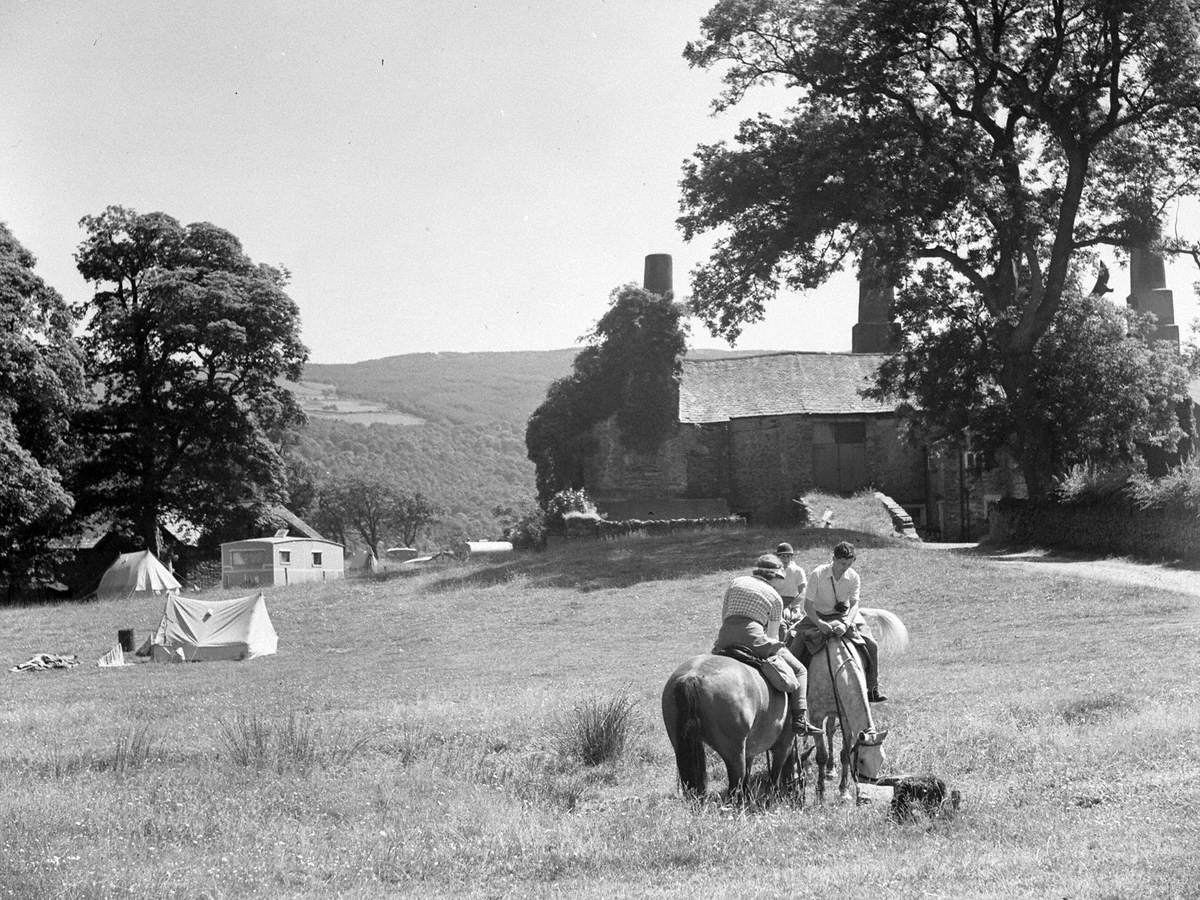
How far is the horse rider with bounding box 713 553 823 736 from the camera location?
37.3ft

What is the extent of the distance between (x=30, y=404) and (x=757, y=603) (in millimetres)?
37969

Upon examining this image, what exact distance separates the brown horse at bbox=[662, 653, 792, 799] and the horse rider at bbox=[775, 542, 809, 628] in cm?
132

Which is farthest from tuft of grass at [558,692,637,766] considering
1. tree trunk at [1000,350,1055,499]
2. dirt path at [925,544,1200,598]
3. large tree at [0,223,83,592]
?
large tree at [0,223,83,592]

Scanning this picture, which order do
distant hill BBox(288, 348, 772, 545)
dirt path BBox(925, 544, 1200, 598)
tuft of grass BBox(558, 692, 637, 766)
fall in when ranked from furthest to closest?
distant hill BBox(288, 348, 772, 545) < dirt path BBox(925, 544, 1200, 598) < tuft of grass BBox(558, 692, 637, 766)

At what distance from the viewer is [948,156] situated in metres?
38.8

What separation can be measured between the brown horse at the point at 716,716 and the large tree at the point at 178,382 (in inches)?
1662

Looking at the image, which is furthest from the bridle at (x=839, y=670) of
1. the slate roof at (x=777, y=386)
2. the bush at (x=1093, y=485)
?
the slate roof at (x=777, y=386)

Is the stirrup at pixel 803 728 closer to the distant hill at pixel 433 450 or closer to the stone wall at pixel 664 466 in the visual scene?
the stone wall at pixel 664 466

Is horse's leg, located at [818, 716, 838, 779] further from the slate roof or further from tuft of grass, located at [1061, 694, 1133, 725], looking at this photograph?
the slate roof

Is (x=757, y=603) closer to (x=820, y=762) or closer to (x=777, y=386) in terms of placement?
(x=820, y=762)

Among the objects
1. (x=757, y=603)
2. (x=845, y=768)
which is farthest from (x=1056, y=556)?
(x=757, y=603)

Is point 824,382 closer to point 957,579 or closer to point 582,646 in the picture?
point 957,579

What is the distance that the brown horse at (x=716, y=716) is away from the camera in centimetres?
1069

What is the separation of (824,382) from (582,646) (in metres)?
34.3
